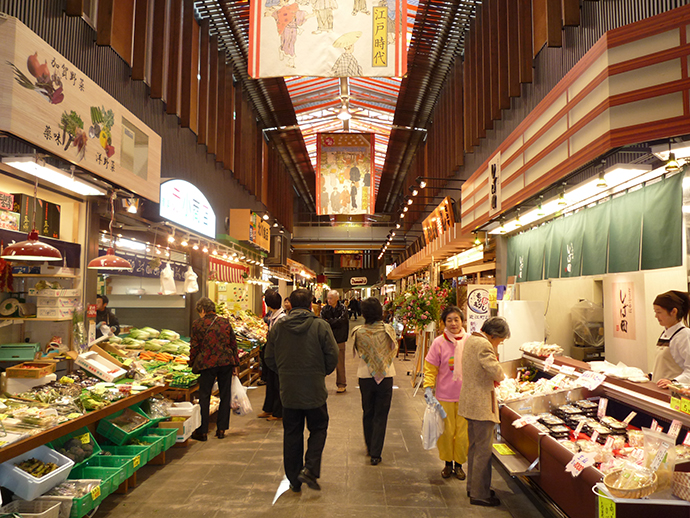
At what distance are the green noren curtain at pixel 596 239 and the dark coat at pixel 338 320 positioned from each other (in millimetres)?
4003

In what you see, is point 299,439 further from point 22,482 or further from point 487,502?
point 22,482

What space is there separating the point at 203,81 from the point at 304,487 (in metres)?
7.77

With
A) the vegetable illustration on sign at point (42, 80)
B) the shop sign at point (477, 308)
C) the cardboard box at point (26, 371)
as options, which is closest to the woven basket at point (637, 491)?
the cardboard box at point (26, 371)

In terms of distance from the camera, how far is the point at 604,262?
5.25 meters

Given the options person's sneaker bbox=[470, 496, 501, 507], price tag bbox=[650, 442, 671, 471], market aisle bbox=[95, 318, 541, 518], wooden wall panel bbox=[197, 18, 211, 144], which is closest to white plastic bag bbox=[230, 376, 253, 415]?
market aisle bbox=[95, 318, 541, 518]

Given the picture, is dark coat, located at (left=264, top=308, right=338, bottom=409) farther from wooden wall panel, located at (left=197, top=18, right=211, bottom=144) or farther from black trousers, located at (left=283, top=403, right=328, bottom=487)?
wooden wall panel, located at (left=197, top=18, right=211, bottom=144)

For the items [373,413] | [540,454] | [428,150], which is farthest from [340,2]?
[428,150]

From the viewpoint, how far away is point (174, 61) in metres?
7.56

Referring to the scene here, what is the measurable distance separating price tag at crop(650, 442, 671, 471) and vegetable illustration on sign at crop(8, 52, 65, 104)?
484 centimetres

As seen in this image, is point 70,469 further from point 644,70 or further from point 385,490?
point 644,70

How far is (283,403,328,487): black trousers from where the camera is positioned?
13.7 feet

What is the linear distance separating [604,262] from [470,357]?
90.8 inches

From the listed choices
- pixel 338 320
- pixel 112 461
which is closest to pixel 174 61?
pixel 338 320

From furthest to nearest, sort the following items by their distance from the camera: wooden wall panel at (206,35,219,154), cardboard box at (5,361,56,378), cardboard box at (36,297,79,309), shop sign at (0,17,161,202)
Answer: wooden wall panel at (206,35,219,154) < cardboard box at (36,297,79,309) < cardboard box at (5,361,56,378) < shop sign at (0,17,161,202)
